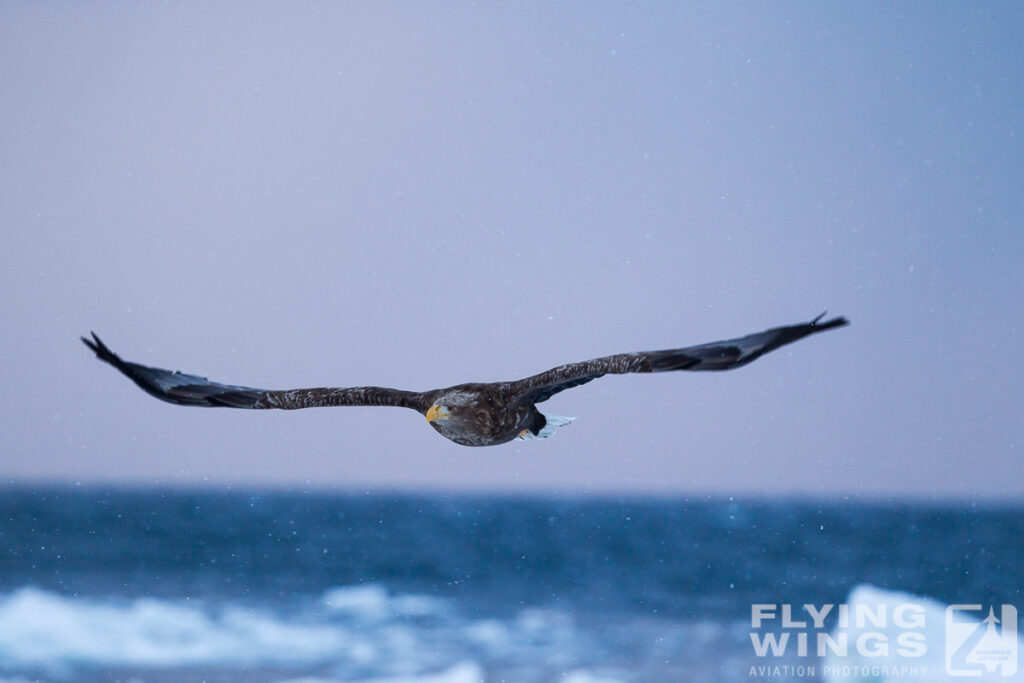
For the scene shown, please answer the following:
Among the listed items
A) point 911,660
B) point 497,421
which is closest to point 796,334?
point 497,421

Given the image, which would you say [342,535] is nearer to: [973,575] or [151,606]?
[151,606]

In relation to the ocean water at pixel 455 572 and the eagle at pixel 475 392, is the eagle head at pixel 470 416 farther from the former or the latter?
the ocean water at pixel 455 572

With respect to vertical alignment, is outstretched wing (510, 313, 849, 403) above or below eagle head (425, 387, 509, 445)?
above

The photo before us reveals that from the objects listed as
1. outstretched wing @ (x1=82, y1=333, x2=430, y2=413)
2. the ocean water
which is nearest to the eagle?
outstretched wing @ (x1=82, y1=333, x2=430, y2=413)

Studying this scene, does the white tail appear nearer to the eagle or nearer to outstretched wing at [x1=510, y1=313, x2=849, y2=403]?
the eagle

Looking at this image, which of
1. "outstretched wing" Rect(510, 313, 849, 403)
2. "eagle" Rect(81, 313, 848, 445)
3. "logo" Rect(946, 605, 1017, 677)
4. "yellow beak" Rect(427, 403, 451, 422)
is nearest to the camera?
"outstretched wing" Rect(510, 313, 849, 403)

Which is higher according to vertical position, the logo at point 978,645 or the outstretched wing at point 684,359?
the outstretched wing at point 684,359

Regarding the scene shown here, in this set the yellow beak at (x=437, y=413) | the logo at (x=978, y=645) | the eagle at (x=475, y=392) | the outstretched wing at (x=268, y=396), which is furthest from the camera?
the logo at (x=978, y=645)

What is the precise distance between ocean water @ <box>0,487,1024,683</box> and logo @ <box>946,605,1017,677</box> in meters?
3.07

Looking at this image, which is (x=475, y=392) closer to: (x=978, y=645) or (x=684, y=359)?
(x=684, y=359)

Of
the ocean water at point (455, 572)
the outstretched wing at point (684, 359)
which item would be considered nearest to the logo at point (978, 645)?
the ocean water at point (455, 572)

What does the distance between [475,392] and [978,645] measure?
10761 millimetres

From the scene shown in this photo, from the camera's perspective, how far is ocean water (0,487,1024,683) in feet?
53.4

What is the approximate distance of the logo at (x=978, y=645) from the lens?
13.9 metres
